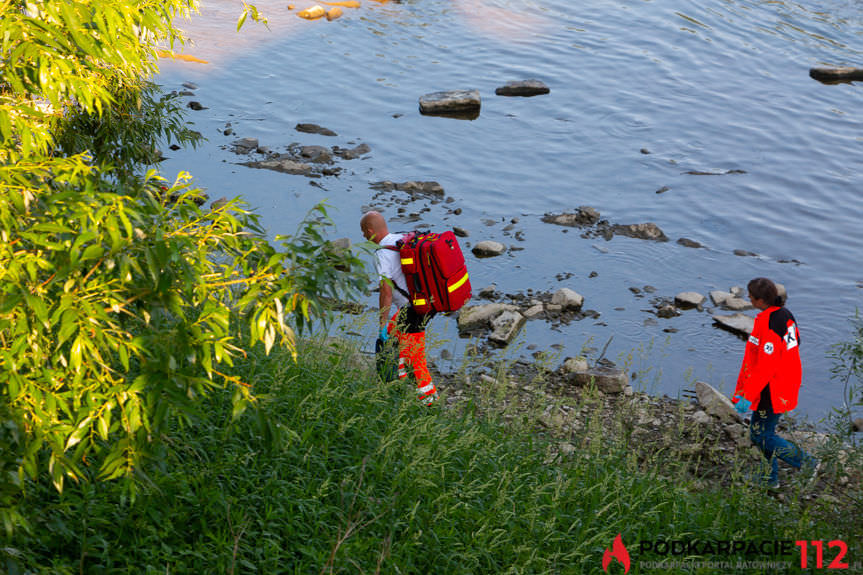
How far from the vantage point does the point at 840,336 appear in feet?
41.1

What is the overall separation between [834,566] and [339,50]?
20621 mm

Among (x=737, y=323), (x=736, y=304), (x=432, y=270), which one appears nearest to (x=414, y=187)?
(x=736, y=304)

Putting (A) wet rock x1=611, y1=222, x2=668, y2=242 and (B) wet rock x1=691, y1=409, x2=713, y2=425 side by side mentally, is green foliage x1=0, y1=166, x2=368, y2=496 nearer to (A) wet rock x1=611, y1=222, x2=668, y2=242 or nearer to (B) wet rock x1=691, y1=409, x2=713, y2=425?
(B) wet rock x1=691, y1=409, x2=713, y2=425

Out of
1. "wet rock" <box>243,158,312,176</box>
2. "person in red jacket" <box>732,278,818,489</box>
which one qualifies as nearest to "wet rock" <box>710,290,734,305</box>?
"person in red jacket" <box>732,278,818,489</box>

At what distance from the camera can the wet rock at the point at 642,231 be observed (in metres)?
15.1

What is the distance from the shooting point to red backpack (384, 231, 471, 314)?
8102 mm

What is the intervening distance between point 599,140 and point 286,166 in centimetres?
723

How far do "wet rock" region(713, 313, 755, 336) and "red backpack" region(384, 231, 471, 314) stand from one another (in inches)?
225

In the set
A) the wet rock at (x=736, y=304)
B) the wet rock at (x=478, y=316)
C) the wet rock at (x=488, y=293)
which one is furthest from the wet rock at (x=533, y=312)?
the wet rock at (x=736, y=304)

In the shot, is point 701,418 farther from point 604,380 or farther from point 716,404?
point 604,380

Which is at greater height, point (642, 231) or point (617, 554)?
point (617, 554)

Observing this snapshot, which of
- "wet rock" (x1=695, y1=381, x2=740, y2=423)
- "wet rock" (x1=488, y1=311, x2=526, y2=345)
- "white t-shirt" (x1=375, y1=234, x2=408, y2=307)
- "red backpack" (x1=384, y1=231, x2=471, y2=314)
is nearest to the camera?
"red backpack" (x1=384, y1=231, x2=471, y2=314)

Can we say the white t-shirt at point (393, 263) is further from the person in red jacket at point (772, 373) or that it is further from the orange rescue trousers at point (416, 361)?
the person in red jacket at point (772, 373)

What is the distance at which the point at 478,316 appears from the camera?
11.9 meters
